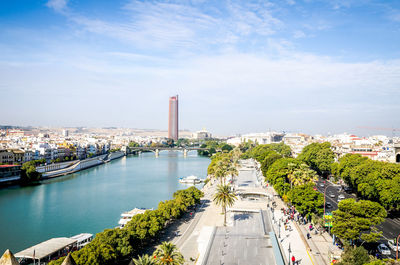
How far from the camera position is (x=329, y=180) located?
46906mm

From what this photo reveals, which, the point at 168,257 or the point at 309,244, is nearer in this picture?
the point at 168,257

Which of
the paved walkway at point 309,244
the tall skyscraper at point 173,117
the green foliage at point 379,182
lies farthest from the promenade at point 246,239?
the tall skyscraper at point 173,117

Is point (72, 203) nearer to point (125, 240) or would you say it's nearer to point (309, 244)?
point (125, 240)

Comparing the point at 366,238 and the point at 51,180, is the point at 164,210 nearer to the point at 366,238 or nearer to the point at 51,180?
the point at 366,238

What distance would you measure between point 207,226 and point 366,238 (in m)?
10.7

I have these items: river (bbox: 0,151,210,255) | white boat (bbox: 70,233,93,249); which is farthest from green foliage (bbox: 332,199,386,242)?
river (bbox: 0,151,210,255)

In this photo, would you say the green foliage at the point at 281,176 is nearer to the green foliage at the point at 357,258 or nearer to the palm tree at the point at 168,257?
the green foliage at the point at 357,258

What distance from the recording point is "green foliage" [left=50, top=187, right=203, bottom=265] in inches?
612

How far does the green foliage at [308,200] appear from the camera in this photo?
24062 mm

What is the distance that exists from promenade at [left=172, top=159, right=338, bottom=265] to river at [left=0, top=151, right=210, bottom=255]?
8.65 m

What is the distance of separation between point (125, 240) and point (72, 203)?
828 inches

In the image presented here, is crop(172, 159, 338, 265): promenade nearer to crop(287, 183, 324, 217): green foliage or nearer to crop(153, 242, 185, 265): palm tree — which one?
crop(287, 183, 324, 217): green foliage

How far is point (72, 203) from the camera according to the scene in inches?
1417

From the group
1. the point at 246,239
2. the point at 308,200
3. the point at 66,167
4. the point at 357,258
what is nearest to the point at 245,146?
the point at 66,167
